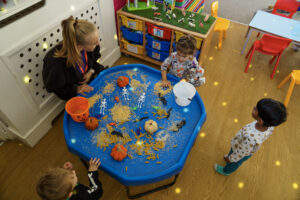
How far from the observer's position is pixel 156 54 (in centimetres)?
290

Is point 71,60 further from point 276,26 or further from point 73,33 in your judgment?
point 276,26

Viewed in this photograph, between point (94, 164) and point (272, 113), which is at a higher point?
point (272, 113)

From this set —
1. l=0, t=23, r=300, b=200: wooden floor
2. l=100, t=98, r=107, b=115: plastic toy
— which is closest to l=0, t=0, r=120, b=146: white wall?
l=0, t=23, r=300, b=200: wooden floor

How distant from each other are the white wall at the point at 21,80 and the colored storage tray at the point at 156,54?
29.8 inches

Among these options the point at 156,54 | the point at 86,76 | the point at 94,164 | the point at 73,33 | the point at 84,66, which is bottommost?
the point at 156,54

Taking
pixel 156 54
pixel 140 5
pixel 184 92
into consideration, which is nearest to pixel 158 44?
pixel 156 54

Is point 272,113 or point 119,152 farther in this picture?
point 119,152

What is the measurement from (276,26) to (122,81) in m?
2.47

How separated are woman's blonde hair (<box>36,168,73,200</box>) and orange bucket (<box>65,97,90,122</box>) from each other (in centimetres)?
52

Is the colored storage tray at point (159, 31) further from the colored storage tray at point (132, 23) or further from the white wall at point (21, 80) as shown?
the white wall at point (21, 80)

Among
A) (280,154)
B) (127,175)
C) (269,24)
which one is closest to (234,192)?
(280,154)

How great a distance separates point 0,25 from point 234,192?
2.40 metres

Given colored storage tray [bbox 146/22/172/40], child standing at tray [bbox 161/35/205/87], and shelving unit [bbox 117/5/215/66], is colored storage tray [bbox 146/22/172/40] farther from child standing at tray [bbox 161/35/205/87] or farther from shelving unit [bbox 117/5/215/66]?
child standing at tray [bbox 161/35/205/87]

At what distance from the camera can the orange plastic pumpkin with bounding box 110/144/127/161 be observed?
1.44 meters
